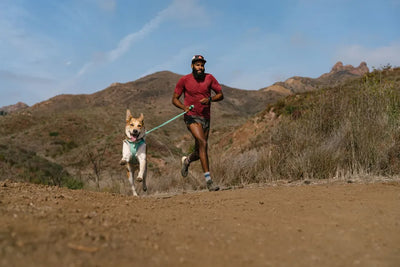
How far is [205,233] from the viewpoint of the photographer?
3.05 m

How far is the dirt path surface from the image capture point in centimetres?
221

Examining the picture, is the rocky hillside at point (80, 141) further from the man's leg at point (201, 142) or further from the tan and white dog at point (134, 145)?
the man's leg at point (201, 142)

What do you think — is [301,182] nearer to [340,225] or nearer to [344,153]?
[344,153]

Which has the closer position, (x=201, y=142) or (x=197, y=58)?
(x=201, y=142)

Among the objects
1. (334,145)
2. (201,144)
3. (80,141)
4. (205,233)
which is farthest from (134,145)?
(80,141)

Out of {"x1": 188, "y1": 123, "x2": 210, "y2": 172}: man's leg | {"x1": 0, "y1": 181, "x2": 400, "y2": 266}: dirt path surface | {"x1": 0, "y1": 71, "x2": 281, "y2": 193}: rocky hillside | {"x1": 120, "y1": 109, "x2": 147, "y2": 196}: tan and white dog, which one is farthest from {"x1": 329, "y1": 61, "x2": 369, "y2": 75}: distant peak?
{"x1": 0, "y1": 181, "x2": 400, "y2": 266}: dirt path surface

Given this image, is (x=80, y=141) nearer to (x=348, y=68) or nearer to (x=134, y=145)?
(x=134, y=145)

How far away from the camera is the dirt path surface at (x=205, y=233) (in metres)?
2.21

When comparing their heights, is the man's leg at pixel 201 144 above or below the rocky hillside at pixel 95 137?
below

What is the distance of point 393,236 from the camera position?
3094mm

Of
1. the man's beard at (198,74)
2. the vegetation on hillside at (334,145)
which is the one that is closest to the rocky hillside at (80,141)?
the vegetation on hillside at (334,145)

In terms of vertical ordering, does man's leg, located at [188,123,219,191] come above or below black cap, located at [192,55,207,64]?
below

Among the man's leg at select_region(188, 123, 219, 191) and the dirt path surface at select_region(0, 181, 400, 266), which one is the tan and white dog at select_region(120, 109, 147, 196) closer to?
the man's leg at select_region(188, 123, 219, 191)

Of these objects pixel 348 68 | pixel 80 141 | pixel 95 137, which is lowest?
pixel 80 141
